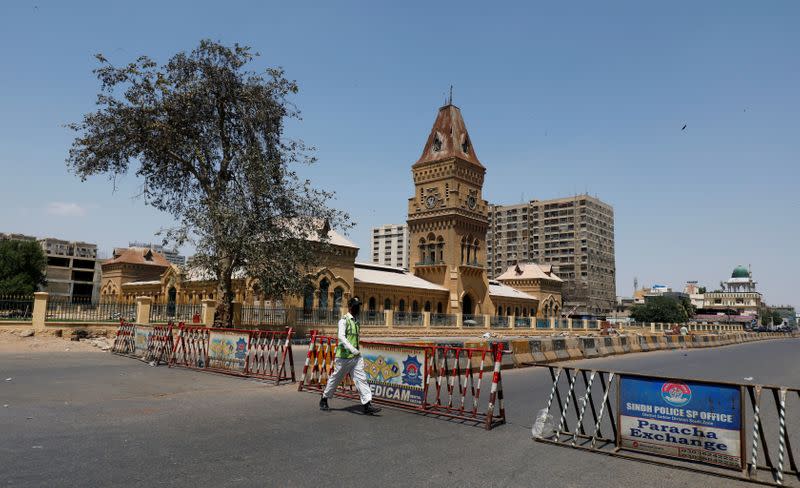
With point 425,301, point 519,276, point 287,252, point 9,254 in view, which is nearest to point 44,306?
point 287,252

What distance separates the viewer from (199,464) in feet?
18.7

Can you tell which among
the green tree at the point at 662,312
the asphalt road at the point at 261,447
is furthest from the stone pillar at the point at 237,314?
the green tree at the point at 662,312

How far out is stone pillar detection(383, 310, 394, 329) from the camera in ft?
126

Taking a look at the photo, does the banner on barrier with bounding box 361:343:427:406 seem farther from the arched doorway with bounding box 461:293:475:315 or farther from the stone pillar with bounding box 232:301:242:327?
the arched doorway with bounding box 461:293:475:315

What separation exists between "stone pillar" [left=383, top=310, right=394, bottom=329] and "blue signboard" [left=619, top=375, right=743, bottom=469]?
3201 cm

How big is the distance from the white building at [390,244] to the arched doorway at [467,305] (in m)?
125

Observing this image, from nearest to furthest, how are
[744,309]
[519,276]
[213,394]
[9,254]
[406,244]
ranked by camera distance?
[213,394] < [9,254] < [519,276] < [744,309] < [406,244]

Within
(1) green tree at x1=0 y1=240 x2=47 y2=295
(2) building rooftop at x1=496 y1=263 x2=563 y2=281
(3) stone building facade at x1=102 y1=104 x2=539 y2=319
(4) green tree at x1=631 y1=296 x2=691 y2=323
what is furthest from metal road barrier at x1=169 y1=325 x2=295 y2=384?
(4) green tree at x1=631 y1=296 x2=691 y2=323

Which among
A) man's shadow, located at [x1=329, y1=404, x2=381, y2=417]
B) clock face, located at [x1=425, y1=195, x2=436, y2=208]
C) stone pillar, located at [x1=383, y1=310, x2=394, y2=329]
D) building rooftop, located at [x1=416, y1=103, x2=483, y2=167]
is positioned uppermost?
A: building rooftop, located at [x1=416, y1=103, x2=483, y2=167]

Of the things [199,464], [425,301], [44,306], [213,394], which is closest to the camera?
[199,464]

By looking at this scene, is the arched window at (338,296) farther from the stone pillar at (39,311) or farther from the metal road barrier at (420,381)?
the metal road barrier at (420,381)

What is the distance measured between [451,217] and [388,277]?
988cm

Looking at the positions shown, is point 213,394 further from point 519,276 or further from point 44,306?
point 519,276

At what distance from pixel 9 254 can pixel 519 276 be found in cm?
6041
